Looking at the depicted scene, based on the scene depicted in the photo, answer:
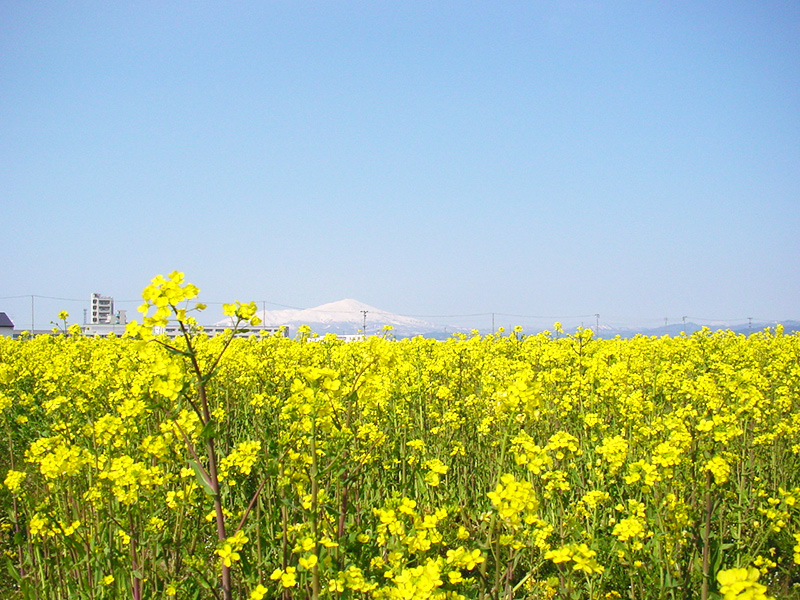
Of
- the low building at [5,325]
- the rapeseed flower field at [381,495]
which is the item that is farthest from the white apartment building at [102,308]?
the rapeseed flower field at [381,495]

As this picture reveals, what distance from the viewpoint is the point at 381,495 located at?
4.21m

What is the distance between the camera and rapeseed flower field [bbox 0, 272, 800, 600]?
87.3 inches

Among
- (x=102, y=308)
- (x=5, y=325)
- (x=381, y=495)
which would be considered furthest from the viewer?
(x=102, y=308)

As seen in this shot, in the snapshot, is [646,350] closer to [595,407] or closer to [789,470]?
[595,407]

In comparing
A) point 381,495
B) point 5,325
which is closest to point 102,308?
point 5,325

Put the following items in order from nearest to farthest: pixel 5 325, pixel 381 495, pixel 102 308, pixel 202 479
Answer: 1. pixel 202 479
2. pixel 381 495
3. pixel 5 325
4. pixel 102 308

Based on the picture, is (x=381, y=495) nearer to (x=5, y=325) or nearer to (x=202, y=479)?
(x=202, y=479)

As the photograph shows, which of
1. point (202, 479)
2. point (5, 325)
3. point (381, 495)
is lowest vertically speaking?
point (381, 495)

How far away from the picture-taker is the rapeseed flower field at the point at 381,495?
2217 mm

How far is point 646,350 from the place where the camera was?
981 centimetres

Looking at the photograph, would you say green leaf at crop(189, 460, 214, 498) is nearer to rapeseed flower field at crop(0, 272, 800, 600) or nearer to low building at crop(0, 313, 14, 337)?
rapeseed flower field at crop(0, 272, 800, 600)

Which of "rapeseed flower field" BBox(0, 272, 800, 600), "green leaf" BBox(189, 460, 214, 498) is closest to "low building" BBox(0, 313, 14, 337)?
"rapeseed flower field" BBox(0, 272, 800, 600)

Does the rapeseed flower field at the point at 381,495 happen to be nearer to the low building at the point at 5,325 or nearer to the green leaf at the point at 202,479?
the green leaf at the point at 202,479

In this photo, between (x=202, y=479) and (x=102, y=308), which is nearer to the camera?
(x=202, y=479)
